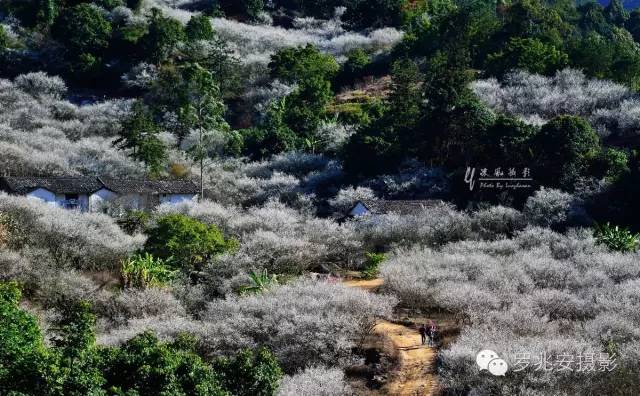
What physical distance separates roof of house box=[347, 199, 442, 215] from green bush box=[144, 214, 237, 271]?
1323 centimetres

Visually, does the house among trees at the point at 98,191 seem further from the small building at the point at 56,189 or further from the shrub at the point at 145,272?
the shrub at the point at 145,272

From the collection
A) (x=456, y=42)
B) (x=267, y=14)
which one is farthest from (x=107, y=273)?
(x=267, y=14)

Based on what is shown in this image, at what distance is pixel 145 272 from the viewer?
29234 millimetres

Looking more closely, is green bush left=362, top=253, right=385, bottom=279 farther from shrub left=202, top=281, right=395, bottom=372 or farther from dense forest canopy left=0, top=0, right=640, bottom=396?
shrub left=202, top=281, right=395, bottom=372

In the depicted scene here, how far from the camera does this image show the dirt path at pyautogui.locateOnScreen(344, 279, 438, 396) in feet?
69.3

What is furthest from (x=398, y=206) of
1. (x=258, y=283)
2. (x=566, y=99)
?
(x=566, y=99)

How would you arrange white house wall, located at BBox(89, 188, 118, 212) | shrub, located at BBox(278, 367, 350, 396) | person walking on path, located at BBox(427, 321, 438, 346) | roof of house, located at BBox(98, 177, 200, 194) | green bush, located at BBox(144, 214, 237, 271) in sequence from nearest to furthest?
1. shrub, located at BBox(278, 367, 350, 396)
2. person walking on path, located at BBox(427, 321, 438, 346)
3. green bush, located at BBox(144, 214, 237, 271)
4. white house wall, located at BBox(89, 188, 118, 212)
5. roof of house, located at BBox(98, 177, 200, 194)

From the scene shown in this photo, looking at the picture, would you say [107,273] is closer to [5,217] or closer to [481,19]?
[5,217]

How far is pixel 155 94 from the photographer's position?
71.6 metres

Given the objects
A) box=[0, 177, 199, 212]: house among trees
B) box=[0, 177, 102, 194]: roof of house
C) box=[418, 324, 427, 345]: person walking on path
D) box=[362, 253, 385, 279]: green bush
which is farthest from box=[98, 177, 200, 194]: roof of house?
box=[418, 324, 427, 345]: person walking on path

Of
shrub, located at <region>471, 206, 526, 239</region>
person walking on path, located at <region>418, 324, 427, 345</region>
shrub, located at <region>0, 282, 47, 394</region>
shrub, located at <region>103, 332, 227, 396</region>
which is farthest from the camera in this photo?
shrub, located at <region>471, 206, 526, 239</region>

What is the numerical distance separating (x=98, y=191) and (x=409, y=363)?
2983 centimetres

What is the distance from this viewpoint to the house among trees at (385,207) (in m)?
43.7

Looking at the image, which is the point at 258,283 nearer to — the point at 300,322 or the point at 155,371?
the point at 300,322
